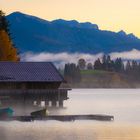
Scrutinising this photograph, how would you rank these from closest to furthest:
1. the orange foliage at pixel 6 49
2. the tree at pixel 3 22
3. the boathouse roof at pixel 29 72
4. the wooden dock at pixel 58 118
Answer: the wooden dock at pixel 58 118, the boathouse roof at pixel 29 72, the orange foliage at pixel 6 49, the tree at pixel 3 22

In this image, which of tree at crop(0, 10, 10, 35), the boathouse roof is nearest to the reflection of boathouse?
the boathouse roof

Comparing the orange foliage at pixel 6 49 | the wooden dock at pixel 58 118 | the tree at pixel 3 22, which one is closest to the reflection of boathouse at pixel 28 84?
the wooden dock at pixel 58 118

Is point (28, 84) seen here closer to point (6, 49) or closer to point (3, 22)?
point (6, 49)

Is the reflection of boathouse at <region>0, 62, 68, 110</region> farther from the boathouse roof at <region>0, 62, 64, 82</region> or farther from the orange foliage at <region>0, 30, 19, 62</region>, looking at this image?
the orange foliage at <region>0, 30, 19, 62</region>

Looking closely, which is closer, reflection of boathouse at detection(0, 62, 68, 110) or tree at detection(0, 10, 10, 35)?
reflection of boathouse at detection(0, 62, 68, 110)

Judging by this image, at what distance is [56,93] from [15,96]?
559 centimetres

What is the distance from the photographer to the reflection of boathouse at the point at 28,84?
270 feet

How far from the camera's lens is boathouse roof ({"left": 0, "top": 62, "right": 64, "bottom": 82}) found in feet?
269

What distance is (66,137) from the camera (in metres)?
55.8

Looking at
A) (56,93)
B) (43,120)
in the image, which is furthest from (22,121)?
(56,93)

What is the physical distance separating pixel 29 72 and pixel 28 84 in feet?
5.85

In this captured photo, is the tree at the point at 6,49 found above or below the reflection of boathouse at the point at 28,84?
above

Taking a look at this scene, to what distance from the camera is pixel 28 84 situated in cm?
8300

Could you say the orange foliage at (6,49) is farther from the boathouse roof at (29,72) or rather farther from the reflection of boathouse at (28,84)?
the reflection of boathouse at (28,84)
